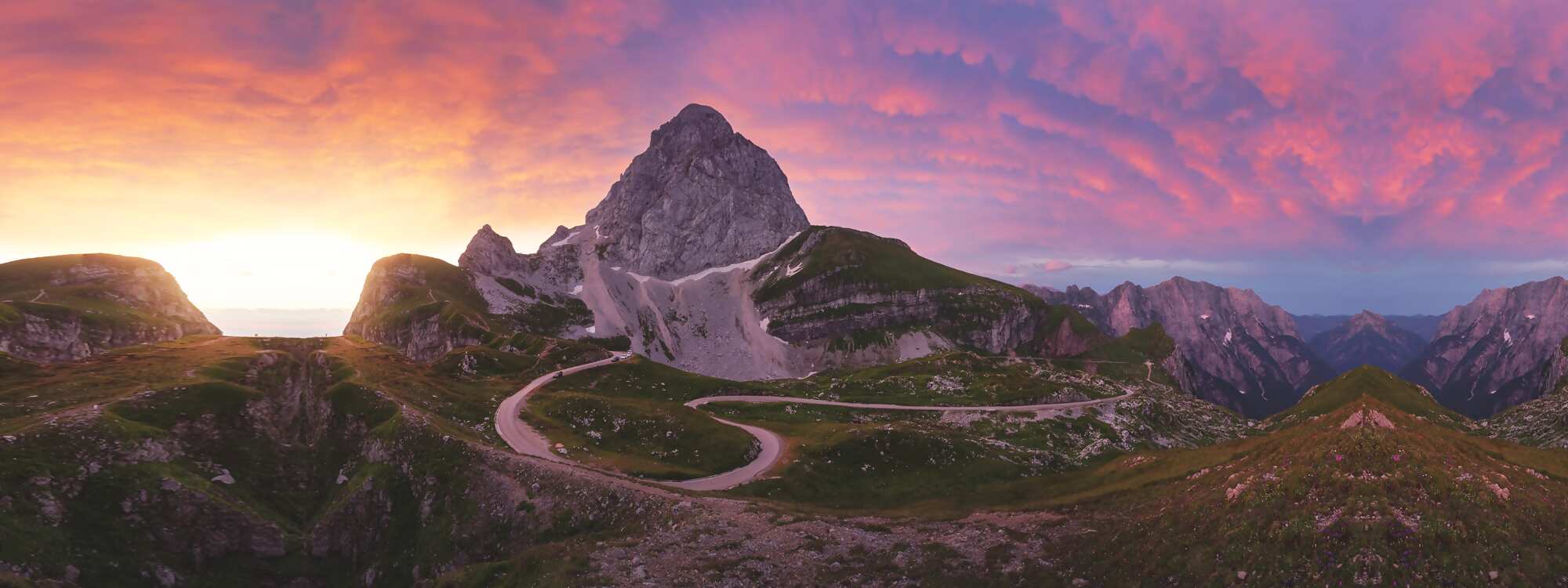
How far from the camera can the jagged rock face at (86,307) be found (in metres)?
125

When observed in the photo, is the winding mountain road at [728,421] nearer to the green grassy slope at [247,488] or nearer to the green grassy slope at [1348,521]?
the green grassy slope at [247,488]

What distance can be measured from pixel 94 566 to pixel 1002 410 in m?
119

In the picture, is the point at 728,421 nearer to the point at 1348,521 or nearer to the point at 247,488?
the point at 247,488

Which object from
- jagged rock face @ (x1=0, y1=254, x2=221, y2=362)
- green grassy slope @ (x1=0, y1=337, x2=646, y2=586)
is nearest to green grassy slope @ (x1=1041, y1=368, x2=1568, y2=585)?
green grassy slope @ (x1=0, y1=337, x2=646, y2=586)

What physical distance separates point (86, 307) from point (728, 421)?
17342cm

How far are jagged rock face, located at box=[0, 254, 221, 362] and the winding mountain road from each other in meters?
108

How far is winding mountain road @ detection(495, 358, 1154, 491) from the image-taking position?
71438 mm

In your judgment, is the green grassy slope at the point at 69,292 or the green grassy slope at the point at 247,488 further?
the green grassy slope at the point at 69,292

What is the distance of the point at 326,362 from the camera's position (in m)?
97.9

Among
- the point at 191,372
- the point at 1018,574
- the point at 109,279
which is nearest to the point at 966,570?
the point at 1018,574

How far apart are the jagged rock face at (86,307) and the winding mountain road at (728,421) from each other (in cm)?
10811

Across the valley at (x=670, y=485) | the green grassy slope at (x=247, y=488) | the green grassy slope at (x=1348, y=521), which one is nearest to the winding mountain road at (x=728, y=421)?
the valley at (x=670, y=485)

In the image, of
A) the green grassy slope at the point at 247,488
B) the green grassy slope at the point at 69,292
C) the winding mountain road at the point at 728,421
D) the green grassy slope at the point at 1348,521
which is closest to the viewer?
the green grassy slope at the point at 1348,521

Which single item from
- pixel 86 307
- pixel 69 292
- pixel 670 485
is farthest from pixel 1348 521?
pixel 69 292
